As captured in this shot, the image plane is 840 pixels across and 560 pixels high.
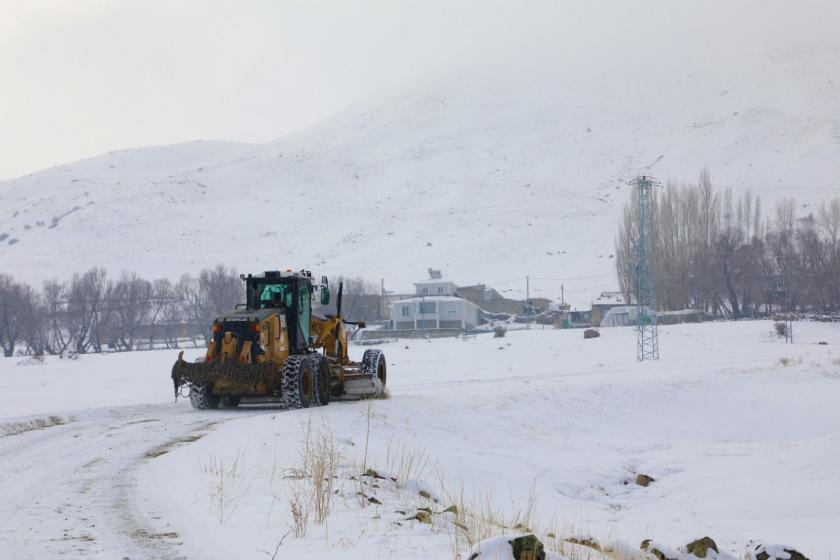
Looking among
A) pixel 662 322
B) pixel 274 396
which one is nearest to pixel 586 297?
pixel 662 322

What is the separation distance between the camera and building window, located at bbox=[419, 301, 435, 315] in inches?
3851

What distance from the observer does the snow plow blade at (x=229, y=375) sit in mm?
21031

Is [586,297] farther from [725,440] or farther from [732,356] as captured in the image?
[725,440]

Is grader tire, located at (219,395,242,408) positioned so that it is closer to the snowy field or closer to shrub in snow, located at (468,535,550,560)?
the snowy field

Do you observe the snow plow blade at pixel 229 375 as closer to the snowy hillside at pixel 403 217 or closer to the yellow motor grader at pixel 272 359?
the yellow motor grader at pixel 272 359

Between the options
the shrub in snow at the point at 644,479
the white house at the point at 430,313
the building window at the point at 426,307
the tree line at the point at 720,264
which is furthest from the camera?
the building window at the point at 426,307

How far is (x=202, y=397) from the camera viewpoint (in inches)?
875

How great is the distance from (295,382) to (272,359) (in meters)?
1.32

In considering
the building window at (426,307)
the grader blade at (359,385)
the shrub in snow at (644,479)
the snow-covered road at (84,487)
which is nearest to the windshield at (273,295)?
the grader blade at (359,385)

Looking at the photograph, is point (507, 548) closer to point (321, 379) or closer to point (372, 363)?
point (321, 379)

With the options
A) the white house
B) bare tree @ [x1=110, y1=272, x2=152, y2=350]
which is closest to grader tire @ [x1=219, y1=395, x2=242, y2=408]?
bare tree @ [x1=110, y1=272, x2=152, y2=350]

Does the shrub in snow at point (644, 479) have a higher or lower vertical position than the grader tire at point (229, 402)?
lower

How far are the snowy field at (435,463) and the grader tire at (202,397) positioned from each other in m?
0.55

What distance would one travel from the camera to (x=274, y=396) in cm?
2159
